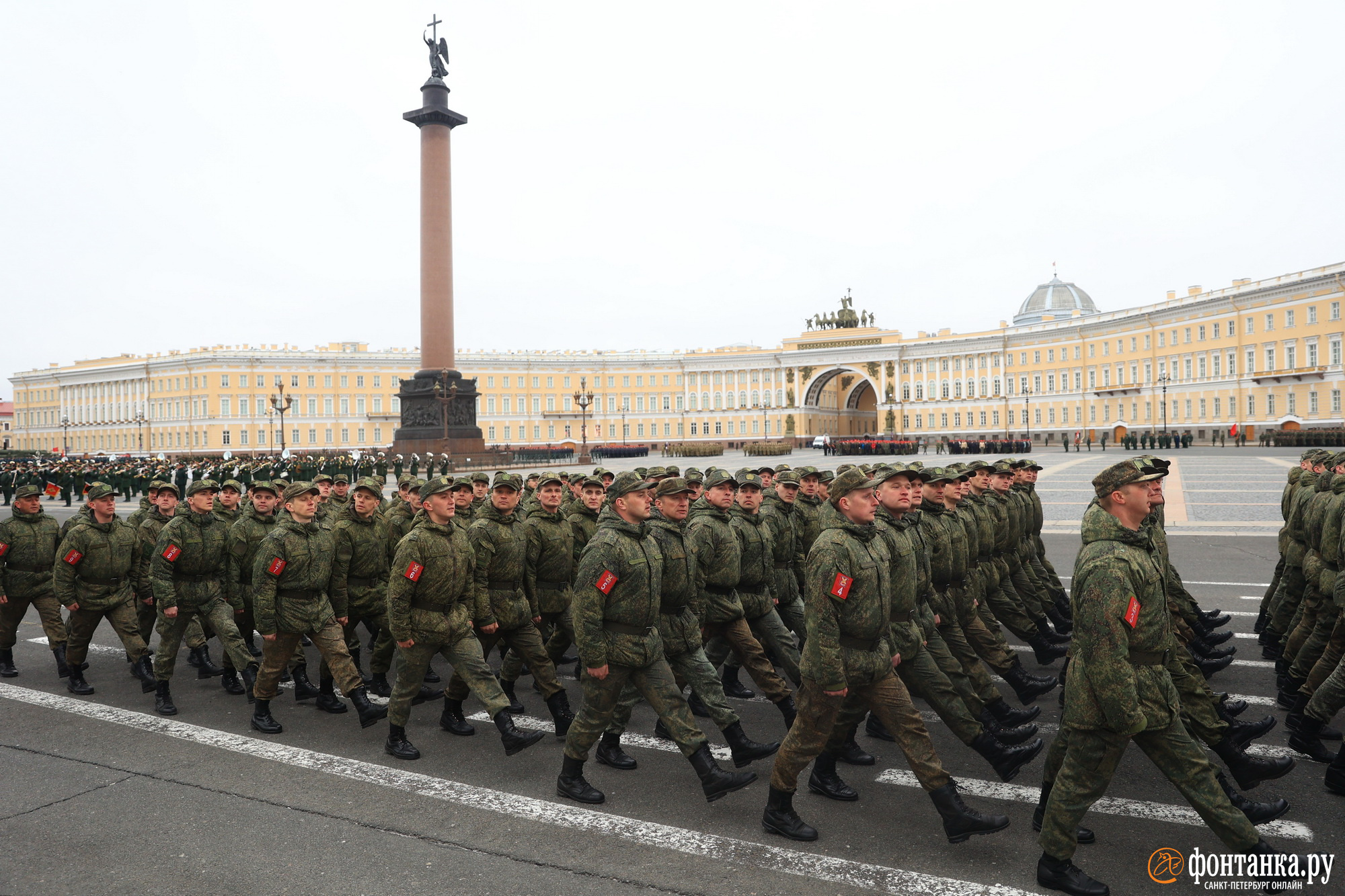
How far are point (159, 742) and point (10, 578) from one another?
307 centimetres

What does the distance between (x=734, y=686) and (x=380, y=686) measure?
122 inches

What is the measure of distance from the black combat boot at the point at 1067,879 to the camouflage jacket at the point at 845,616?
112 cm

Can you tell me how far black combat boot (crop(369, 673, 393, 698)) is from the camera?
24.1 feet

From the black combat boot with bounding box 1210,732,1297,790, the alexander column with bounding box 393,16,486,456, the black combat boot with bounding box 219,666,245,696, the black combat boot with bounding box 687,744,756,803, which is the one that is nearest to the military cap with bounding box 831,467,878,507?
the black combat boot with bounding box 687,744,756,803

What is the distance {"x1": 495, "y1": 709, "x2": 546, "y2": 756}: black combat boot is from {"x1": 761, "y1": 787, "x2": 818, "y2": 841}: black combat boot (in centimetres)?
179

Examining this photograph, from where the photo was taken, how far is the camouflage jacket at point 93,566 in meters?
7.38

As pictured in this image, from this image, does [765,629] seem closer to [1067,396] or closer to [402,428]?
[402,428]

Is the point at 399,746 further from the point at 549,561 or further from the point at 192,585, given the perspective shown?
the point at 192,585

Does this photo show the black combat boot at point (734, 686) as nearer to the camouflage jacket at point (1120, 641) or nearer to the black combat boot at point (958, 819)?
the black combat boot at point (958, 819)

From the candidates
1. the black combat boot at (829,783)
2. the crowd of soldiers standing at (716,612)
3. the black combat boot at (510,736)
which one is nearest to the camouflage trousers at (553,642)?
the crowd of soldiers standing at (716,612)

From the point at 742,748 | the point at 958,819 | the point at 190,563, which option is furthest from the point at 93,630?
the point at 958,819

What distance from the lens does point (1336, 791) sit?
4.83 meters

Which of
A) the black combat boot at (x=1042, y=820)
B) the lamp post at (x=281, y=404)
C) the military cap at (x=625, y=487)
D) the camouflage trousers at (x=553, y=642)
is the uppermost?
the lamp post at (x=281, y=404)

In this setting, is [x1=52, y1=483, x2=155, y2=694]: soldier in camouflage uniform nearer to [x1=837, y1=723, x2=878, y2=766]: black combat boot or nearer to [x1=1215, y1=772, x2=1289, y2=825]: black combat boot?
[x1=837, y1=723, x2=878, y2=766]: black combat boot
